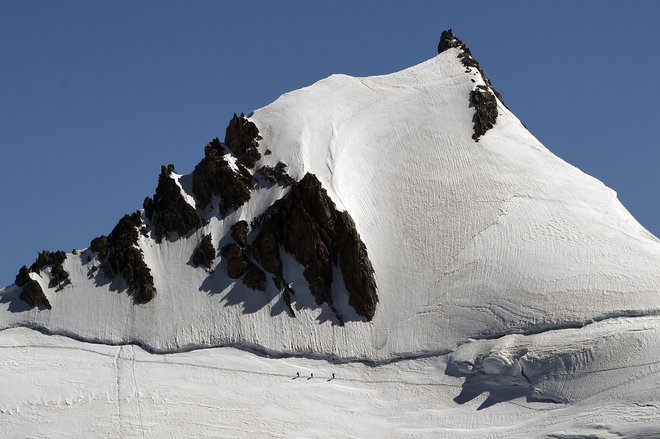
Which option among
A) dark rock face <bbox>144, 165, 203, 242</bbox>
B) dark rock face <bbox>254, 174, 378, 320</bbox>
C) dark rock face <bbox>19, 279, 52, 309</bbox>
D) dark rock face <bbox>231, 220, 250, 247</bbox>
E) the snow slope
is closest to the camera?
the snow slope

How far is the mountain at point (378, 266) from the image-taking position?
111 m

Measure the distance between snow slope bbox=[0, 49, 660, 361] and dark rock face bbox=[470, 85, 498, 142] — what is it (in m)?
0.69

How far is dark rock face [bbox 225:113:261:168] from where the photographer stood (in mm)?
122625

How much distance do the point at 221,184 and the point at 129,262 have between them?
8.81m

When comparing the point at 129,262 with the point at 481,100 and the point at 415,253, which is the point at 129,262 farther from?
the point at 481,100

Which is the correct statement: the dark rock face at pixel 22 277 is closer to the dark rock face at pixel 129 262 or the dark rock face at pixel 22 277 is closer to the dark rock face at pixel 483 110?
the dark rock face at pixel 129 262

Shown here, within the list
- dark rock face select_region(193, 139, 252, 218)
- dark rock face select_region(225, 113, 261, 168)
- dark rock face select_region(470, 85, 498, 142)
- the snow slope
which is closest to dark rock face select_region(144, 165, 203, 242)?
the snow slope

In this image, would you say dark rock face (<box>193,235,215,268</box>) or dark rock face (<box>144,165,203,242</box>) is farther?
dark rock face (<box>144,165,203,242</box>)

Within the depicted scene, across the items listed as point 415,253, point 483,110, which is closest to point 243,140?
point 415,253

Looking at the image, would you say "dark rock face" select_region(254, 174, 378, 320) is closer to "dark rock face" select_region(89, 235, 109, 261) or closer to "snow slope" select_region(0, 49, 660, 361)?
"snow slope" select_region(0, 49, 660, 361)

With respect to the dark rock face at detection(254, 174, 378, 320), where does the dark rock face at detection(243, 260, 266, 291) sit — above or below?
below

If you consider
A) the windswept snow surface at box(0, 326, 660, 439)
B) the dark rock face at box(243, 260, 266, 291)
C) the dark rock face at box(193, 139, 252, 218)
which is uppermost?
the dark rock face at box(193, 139, 252, 218)

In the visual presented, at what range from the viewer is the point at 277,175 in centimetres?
12094

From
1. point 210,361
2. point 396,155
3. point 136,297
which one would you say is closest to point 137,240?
point 136,297
